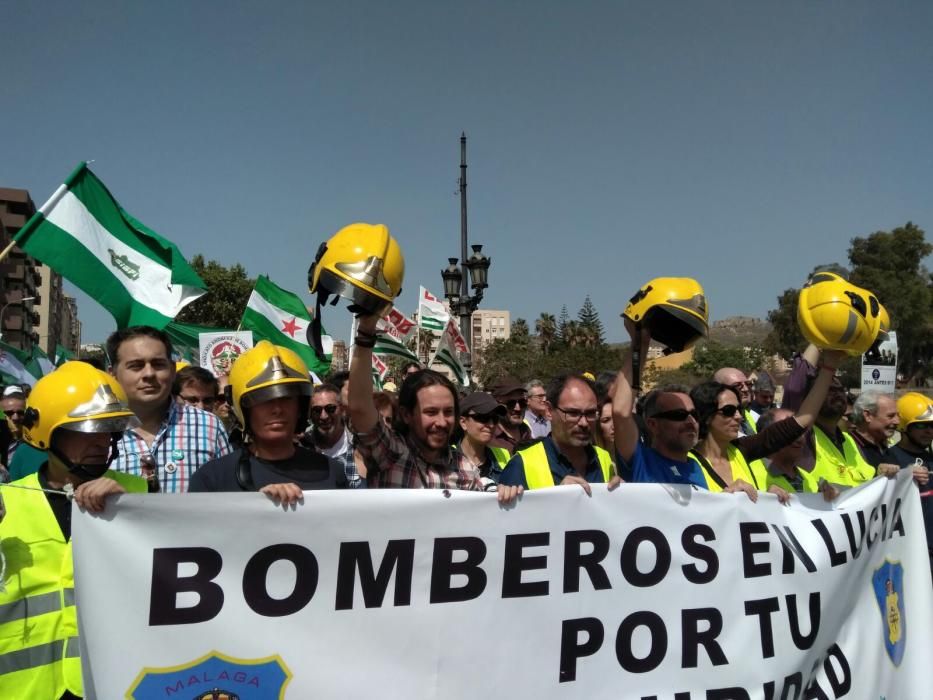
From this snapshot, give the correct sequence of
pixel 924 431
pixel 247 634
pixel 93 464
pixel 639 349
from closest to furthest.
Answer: pixel 247 634
pixel 93 464
pixel 639 349
pixel 924 431

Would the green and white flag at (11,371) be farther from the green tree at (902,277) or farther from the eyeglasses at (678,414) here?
the green tree at (902,277)

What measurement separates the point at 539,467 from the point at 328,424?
219 cm

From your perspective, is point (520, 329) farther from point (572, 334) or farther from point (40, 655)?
point (40, 655)

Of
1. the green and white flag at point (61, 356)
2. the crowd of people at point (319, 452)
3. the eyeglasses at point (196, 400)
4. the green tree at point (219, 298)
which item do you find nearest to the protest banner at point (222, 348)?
the eyeglasses at point (196, 400)

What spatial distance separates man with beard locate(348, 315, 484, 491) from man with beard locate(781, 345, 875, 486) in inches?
103

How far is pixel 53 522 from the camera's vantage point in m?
2.77

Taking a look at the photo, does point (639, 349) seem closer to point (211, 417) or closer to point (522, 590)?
point (522, 590)

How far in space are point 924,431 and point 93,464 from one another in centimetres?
531

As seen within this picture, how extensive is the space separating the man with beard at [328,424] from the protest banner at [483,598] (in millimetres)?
2428

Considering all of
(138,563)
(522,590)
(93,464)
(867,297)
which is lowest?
(522,590)

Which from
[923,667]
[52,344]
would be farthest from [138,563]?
[52,344]

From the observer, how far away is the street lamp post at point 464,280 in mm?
13297

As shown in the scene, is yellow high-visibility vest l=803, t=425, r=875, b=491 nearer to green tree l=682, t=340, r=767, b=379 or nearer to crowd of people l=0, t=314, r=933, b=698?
crowd of people l=0, t=314, r=933, b=698

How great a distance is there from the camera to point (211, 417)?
12.6 ft
